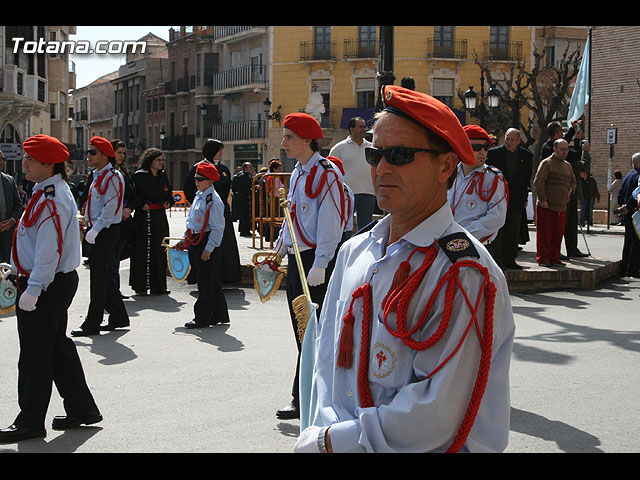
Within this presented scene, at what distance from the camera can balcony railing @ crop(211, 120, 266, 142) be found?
5738 centimetres

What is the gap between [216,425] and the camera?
19.2 ft

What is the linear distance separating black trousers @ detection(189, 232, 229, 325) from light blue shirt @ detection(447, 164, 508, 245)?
3.63 m

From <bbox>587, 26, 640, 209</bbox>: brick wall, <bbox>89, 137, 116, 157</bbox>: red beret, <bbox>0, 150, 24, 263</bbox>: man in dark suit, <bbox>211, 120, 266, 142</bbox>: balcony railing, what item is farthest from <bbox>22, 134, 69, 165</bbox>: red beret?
<bbox>211, 120, 266, 142</bbox>: balcony railing

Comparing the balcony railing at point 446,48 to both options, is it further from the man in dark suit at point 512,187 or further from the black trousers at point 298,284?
the black trousers at point 298,284

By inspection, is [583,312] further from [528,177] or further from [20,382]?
[20,382]

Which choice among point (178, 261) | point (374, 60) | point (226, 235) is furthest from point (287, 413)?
point (374, 60)

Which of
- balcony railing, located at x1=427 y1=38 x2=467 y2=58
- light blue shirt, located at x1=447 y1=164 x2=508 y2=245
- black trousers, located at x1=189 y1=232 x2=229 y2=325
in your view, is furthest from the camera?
balcony railing, located at x1=427 y1=38 x2=467 y2=58

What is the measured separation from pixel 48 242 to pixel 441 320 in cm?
392

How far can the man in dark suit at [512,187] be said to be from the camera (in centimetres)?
1264

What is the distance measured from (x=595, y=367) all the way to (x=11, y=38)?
40.4 meters

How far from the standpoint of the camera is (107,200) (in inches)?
372

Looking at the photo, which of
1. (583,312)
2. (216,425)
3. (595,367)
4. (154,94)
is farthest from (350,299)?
(154,94)

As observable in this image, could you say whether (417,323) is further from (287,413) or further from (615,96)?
(615,96)

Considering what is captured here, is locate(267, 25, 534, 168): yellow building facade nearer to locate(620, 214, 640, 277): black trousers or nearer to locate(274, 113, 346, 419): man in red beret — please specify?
locate(620, 214, 640, 277): black trousers
